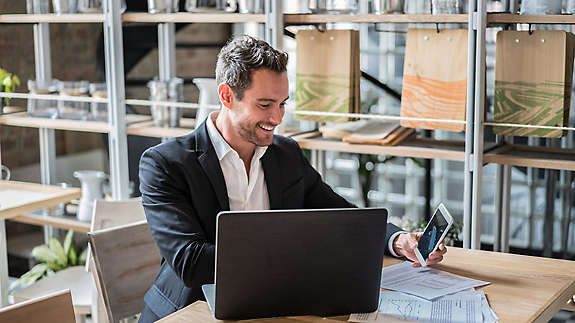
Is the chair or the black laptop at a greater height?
the black laptop

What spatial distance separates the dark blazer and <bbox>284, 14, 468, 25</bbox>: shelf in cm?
90

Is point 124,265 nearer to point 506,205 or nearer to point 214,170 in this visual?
point 214,170

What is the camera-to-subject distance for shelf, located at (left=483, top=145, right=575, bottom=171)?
8.53 feet

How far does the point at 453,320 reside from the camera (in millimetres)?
1551

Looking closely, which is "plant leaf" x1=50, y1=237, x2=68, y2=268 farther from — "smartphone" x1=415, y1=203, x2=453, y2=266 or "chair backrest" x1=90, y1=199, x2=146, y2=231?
"smartphone" x1=415, y1=203, x2=453, y2=266

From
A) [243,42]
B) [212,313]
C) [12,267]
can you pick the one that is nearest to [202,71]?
[12,267]

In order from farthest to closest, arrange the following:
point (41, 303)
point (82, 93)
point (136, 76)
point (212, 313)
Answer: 1. point (136, 76)
2. point (82, 93)
3. point (212, 313)
4. point (41, 303)

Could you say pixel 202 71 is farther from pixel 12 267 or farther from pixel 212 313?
pixel 212 313

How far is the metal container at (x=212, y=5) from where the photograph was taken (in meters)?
3.15

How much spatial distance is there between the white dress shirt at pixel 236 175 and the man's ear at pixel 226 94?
104 mm

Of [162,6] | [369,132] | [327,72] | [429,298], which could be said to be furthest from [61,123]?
[429,298]

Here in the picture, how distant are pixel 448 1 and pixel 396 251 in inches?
44.9

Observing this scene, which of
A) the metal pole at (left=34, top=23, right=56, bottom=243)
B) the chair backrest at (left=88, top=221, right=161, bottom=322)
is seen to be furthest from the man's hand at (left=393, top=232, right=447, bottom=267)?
the metal pole at (left=34, top=23, right=56, bottom=243)

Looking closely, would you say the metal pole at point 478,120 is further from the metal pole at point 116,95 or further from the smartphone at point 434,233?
the metal pole at point 116,95
